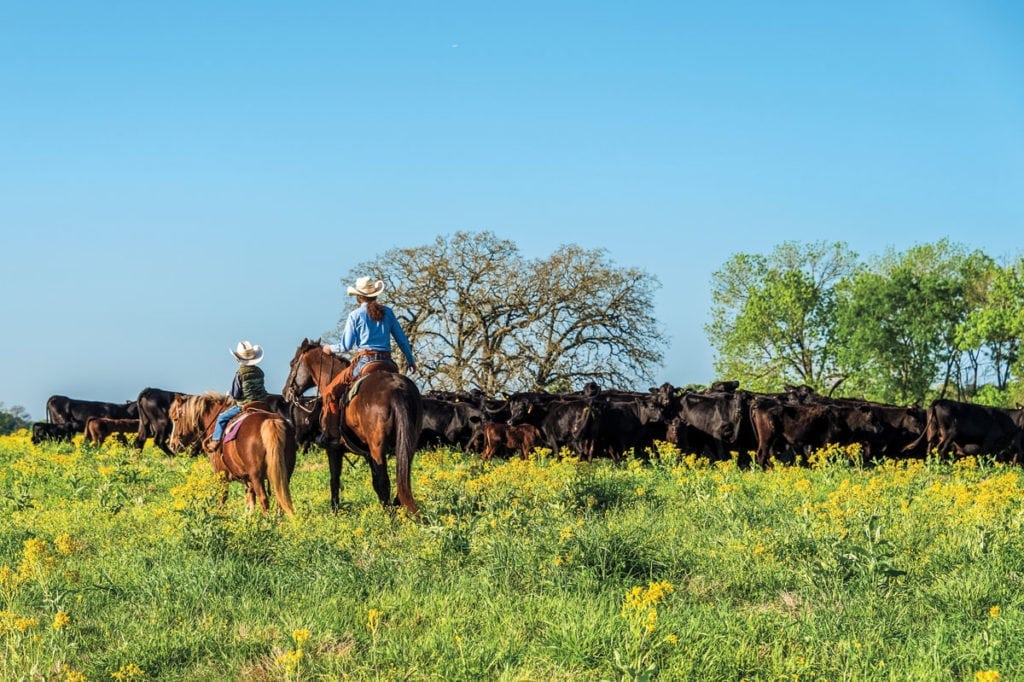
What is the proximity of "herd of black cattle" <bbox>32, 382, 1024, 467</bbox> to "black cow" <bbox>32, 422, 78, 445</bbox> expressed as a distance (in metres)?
8.85

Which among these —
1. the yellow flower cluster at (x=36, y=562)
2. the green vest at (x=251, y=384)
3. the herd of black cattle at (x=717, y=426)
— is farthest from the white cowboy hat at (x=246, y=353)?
the herd of black cattle at (x=717, y=426)

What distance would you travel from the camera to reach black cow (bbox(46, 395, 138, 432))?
3772 centimetres

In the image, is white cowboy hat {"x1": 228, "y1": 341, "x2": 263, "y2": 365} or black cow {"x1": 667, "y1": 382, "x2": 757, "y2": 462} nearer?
white cowboy hat {"x1": 228, "y1": 341, "x2": 263, "y2": 365}

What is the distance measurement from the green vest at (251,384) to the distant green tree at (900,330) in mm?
48229

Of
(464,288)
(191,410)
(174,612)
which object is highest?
(464,288)

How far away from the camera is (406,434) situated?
12.4 meters

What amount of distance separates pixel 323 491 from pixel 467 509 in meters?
5.39

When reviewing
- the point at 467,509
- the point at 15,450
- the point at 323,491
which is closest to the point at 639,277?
the point at 15,450

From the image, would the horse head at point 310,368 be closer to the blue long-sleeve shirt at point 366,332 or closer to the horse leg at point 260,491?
the blue long-sleeve shirt at point 366,332

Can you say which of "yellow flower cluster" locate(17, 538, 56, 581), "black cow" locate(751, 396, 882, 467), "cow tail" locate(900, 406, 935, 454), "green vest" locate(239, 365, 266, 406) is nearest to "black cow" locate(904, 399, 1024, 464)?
"cow tail" locate(900, 406, 935, 454)

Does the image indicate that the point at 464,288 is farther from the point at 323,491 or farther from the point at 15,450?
the point at 323,491

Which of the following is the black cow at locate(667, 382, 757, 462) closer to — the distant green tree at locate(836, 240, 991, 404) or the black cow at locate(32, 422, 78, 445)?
the black cow at locate(32, 422, 78, 445)

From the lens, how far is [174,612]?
7.82 meters

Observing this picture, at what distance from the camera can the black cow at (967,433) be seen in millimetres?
25453
